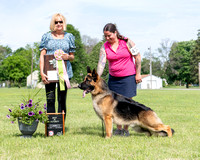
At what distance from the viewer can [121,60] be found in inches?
218

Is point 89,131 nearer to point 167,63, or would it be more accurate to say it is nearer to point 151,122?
point 151,122

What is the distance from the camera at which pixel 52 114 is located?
538 cm

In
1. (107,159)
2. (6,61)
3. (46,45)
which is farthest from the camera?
(6,61)

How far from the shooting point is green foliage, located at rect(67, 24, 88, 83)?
4734 cm

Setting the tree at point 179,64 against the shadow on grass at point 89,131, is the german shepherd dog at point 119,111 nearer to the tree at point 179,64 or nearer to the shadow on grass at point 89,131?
the shadow on grass at point 89,131

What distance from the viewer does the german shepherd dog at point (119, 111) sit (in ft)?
16.8

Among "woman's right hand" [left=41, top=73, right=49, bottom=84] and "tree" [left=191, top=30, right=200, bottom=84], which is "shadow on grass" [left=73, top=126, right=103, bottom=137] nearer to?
"woman's right hand" [left=41, top=73, right=49, bottom=84]

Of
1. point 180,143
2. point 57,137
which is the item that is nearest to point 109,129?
point 57,137

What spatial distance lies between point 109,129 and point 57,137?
1.07 meters

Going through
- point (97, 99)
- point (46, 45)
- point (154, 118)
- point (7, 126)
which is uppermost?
point (46, 45)

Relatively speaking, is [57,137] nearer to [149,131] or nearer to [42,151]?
[42,151]

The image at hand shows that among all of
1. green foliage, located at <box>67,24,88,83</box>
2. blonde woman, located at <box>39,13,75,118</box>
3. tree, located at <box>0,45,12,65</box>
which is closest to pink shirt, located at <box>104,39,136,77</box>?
blonde woman, located at <box>39,13,75,118</box>

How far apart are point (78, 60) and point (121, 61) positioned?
42.5 m

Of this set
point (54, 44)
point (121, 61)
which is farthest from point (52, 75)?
point (121, 61)
